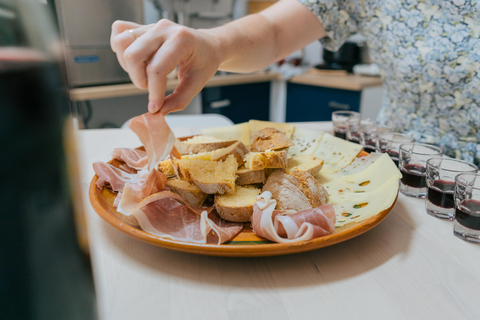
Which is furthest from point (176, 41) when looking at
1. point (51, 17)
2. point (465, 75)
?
point (465, 75)

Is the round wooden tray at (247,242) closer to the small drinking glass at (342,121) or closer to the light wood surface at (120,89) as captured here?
the small drinking glass at (342,121)

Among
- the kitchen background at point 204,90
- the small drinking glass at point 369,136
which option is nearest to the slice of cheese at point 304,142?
the small drinking glass at point 369,136

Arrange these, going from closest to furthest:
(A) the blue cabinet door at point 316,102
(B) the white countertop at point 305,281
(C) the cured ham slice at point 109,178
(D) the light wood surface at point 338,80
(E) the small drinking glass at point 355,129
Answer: (B) the white countertop at point 305,281, (C) the cured ham slice at point 109,178, (E) the small drinking glass at point 355,129, (D) the light wood surface at point 338,80, (A) the blue cabinet door at point 316,102

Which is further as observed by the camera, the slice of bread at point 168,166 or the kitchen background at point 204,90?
the kitchen background at point 204,90

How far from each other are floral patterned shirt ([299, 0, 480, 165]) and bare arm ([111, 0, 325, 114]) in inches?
12.2

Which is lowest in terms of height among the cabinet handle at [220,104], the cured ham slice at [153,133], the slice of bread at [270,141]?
the cabinet handle at [220,104]

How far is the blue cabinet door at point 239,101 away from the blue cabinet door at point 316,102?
26 centimetres

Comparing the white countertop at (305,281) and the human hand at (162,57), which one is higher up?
the human hand at (162,57)

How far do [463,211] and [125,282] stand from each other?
0.67m

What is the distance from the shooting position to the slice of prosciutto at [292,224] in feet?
2.09

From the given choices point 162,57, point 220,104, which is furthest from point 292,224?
point 220,104

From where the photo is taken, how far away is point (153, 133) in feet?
2.70

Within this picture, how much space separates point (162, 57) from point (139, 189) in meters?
0.29

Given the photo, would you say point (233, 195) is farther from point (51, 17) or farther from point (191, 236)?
point (51, 17)
